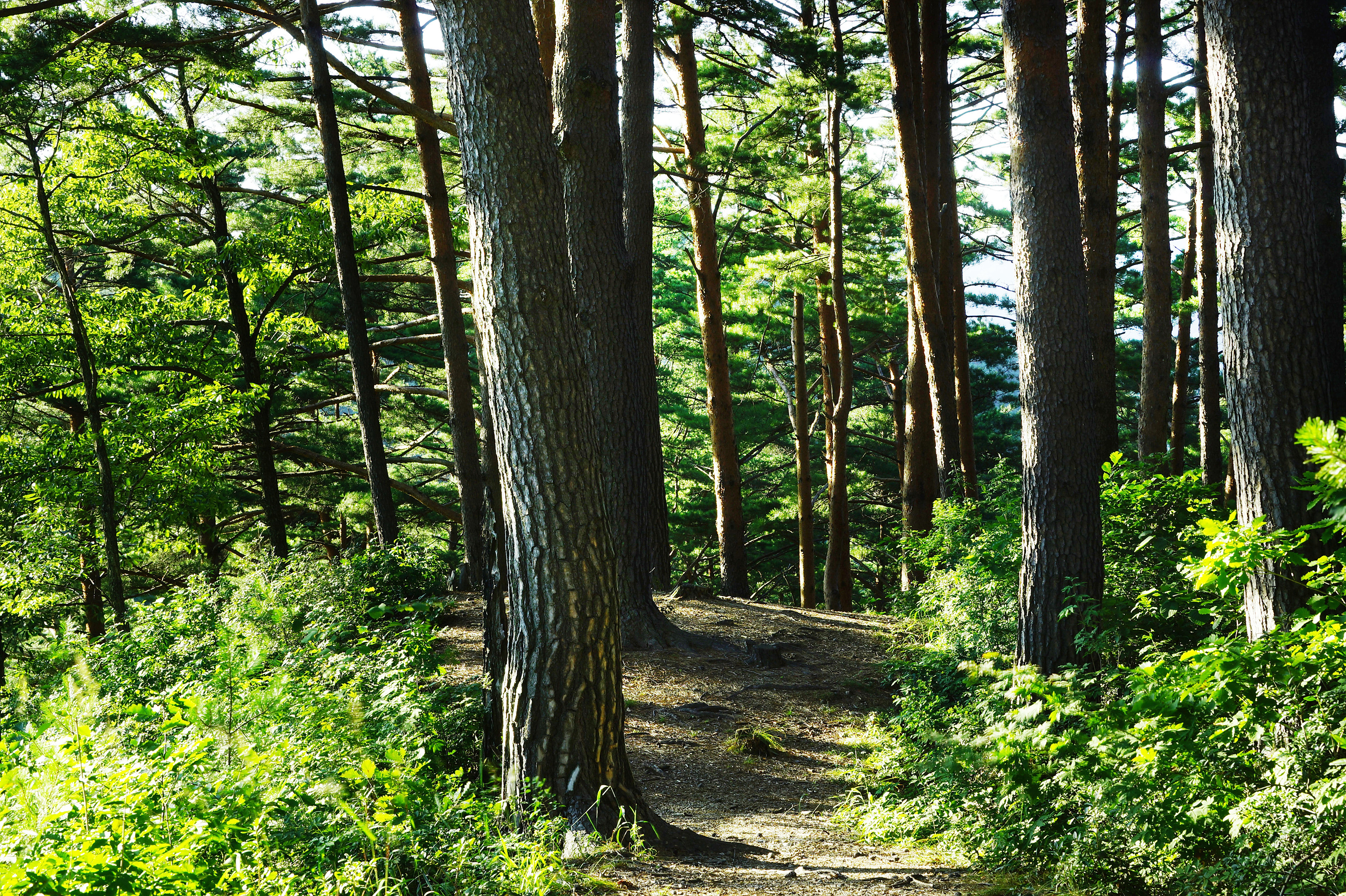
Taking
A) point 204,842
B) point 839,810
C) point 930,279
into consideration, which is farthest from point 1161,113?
point 204,842

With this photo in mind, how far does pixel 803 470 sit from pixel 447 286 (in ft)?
25.0

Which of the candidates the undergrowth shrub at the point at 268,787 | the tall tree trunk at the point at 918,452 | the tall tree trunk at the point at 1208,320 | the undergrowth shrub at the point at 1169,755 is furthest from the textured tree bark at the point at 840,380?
the undergrowth shrub at the point at 268,787

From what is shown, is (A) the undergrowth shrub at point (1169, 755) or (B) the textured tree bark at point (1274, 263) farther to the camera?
(B) the textured tree bark at point (1274, 263)

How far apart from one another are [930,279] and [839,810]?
7.72 metres

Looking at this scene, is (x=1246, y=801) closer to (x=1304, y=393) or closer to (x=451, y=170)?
(x=1304, y=393)

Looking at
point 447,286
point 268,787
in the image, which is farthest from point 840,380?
point 268,787

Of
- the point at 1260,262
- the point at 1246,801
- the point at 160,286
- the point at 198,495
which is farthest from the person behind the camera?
the point at 160,286

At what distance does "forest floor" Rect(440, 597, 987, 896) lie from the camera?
396 cm

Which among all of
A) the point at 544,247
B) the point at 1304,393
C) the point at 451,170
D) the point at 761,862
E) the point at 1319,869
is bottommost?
the point at 761,862

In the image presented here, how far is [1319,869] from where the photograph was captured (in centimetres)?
289

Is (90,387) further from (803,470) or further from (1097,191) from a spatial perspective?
(1097,191)

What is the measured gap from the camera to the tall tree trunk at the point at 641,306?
26.0 feet

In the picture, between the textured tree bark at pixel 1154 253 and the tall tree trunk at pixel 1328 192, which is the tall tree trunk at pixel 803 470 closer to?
the textured tree bark at pixel 1154 253

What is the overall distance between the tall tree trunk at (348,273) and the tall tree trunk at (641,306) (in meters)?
3.60
